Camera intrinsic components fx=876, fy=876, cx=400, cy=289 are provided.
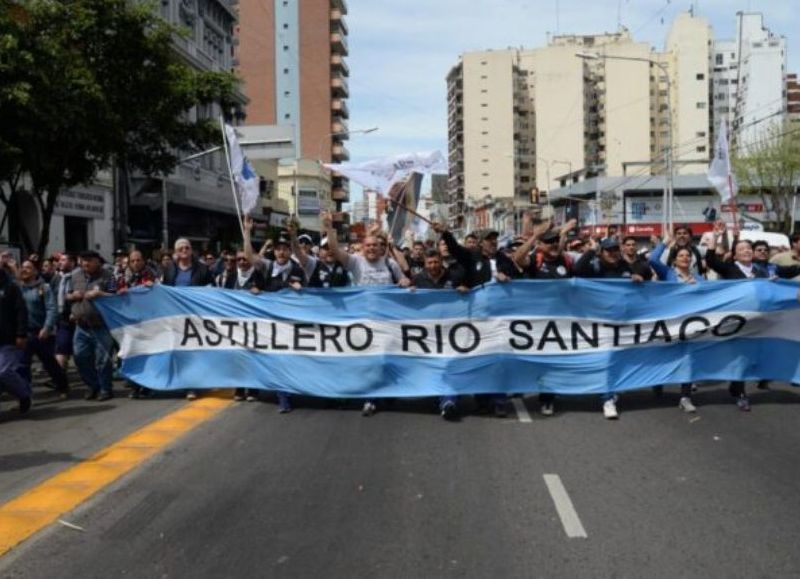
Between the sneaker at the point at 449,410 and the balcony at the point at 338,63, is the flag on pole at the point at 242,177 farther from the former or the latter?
the balcony at the point at 338,63

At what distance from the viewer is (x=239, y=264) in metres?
11.4

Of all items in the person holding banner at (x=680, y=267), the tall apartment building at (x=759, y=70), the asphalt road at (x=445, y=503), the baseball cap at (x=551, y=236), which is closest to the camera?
the asphalt road at (x=445, y=503)

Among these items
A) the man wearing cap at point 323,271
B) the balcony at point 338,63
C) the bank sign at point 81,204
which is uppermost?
the balcony at point 338,63

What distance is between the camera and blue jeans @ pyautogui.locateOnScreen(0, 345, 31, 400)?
359 inches

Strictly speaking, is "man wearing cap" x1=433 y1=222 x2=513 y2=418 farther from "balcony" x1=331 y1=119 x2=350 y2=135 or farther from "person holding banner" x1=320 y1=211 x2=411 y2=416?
"balcony" x1=331 y1=119 x2=350 y2=135

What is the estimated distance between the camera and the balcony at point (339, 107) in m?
101

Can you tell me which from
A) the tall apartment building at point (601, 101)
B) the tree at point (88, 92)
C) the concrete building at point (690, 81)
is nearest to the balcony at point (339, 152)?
the tall apartment building at point (601, 101)

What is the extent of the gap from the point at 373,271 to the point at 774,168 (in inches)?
2201

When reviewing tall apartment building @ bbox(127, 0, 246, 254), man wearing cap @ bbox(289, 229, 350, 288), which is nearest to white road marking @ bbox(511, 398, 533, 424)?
man wearing cap @ bbox(289, 229, 350, 288)

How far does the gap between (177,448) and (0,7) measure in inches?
345

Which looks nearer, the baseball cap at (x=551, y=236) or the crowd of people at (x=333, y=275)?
the crowd of people at (x=333, y=275)

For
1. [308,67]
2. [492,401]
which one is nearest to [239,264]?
[492,401]

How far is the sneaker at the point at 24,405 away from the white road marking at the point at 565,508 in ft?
19.5

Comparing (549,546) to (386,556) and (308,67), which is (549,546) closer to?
(386,556)
